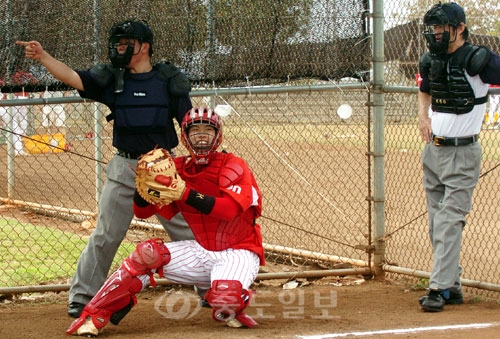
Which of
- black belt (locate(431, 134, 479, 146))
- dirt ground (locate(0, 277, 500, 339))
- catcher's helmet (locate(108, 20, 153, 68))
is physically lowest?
dirt ground (locate(0, 277, 500, 339))

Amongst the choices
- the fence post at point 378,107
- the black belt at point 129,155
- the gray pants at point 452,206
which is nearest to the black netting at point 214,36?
the fence post at point 378,107

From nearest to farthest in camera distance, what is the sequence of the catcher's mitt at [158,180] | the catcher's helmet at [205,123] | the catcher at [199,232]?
the catcher's mitt at [158,180] → the catcher at [199,232] → the catcher's helmet at [205,123]

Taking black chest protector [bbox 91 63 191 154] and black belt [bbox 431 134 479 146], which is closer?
black chest protector [bbox 91 63 191 154]

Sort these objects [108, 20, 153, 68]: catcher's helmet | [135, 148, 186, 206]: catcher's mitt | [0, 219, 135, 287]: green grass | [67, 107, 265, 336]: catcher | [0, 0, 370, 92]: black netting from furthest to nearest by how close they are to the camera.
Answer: [0, 219, 135, 287]: green grass
[0, 0, 370, 92]: black netting
[108, 20, 153, 68]: catcher's helmet
[67, 107, 265, 336]: catcher
[135, 148, 186, 206]: catcher's mitt

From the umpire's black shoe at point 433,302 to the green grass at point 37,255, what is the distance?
3.20 meters

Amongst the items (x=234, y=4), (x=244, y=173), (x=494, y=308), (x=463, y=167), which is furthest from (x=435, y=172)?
(x=234, y=4)

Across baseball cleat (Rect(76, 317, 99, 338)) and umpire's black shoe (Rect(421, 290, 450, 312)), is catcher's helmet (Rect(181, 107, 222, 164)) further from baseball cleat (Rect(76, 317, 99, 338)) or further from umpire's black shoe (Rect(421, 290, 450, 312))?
umpire's black shoe (Rect(421, 290, 450, 312))

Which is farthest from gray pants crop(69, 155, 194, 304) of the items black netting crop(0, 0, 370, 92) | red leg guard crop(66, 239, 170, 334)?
black netting crop(0, 0, 370, 92)

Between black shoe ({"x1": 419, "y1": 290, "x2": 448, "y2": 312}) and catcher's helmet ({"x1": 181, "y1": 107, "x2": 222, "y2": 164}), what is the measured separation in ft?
6.37

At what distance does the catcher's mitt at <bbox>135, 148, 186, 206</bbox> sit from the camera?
4445 millimetres

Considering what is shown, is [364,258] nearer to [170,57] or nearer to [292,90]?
[292,90]

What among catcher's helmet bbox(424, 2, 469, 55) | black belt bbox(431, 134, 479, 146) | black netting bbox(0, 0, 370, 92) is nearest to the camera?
catcher's helmet bbox(424, 2, 469, 55)

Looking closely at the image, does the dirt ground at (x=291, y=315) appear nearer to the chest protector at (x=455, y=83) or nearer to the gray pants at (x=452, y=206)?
the gray pants at (x=452, y=206)

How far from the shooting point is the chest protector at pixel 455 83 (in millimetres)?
5418
